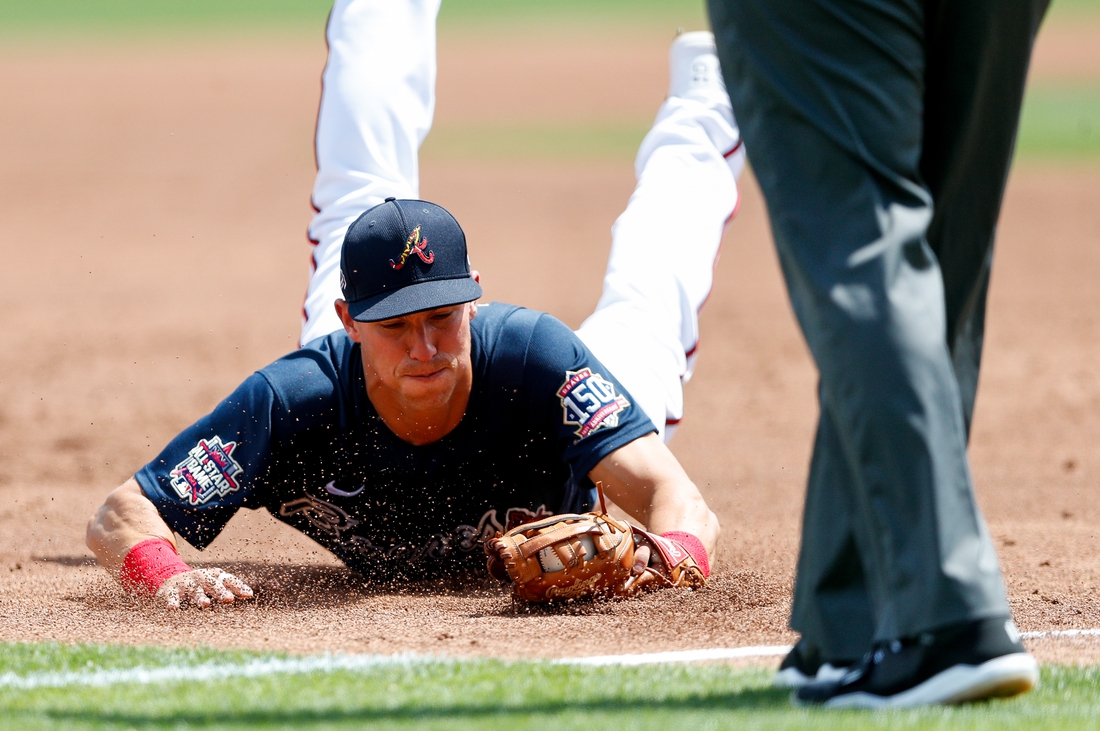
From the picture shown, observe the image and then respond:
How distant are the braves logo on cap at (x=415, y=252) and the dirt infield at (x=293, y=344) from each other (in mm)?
728

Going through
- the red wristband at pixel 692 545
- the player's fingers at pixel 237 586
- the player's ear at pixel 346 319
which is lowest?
the red wristband at pixel 692 545

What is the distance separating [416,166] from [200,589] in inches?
75.1

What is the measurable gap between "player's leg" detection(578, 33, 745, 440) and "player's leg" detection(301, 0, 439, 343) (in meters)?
0.74

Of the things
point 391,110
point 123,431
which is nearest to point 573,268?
point 123,431

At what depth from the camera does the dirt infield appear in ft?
9.20

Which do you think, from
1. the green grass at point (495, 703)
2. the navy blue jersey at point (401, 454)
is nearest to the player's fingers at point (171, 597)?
the navy blue jersey at point (401, 454)

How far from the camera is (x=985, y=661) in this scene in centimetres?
171

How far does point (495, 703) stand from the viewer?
1929 millimetres

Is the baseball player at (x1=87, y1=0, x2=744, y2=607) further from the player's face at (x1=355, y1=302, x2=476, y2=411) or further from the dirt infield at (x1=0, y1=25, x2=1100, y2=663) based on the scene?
the dirt infield at (x1=0, y1=25, x2=1100, y2=663)

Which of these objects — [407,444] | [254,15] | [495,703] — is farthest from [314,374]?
[254,15]

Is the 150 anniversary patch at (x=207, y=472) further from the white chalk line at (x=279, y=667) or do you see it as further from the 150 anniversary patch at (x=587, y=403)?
the white chalk line at (x=279, y=667)

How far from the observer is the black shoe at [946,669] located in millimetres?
1705

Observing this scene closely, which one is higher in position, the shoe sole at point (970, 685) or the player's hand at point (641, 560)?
the shoe sole at point (970, 685)

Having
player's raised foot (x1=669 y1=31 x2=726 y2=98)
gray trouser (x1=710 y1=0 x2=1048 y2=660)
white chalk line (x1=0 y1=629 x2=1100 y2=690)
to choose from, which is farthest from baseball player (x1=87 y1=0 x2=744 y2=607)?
player's raised foot (x1=669 y1=31 x2=726 y2=98)
